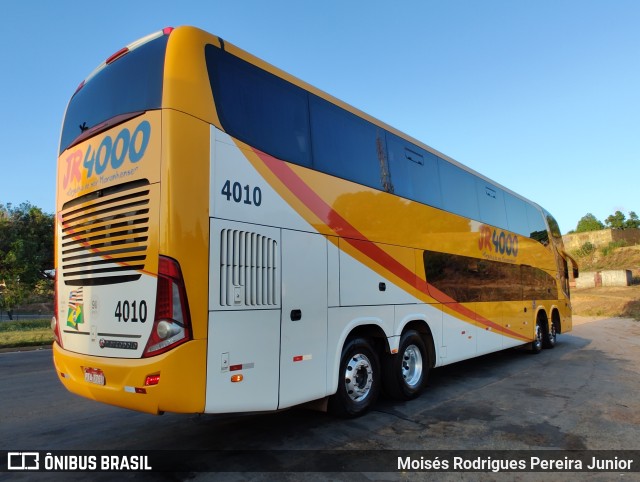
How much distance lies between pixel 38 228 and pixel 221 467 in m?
31.7

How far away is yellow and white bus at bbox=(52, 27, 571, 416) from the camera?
4008 mm

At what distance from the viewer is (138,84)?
4.53 metres

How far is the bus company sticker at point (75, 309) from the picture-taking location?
4.71 metres

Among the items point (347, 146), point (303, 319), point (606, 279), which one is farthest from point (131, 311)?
point (606, 279)

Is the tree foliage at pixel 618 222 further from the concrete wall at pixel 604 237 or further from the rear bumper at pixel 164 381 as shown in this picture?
the rear bumper at pixel 164 381

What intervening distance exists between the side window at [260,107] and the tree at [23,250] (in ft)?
84.7

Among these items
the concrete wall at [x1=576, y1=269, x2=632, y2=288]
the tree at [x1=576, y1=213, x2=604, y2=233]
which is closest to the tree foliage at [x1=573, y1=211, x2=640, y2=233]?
the tree at [x1=576, y1=213, x2=604, y2=233]

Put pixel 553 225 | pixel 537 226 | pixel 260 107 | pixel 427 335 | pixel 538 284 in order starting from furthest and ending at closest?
1. pixel 553 225
2. pixel 537 226
3. pixel 538 284
4. pixel 427 335
5. pixel 260 107

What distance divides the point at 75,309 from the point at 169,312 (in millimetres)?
1590

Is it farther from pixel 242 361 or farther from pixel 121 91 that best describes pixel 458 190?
pixel 121 91

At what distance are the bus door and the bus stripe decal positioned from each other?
1.22 feet

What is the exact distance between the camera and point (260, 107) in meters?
4.98

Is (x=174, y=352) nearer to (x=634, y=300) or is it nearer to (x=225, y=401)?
(x=225, y=401)

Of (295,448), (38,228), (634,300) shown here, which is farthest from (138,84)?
(634,300)
